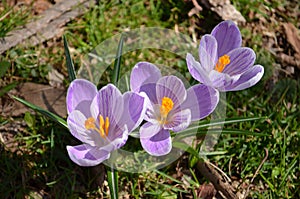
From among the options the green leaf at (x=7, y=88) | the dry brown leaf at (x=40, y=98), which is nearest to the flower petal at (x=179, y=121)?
the dry brown leaf at (x=40, y=98)

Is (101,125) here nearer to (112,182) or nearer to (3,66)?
(112,182)

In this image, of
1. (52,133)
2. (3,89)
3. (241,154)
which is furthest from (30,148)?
(241,154)

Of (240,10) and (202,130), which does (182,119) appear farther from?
(240,10)

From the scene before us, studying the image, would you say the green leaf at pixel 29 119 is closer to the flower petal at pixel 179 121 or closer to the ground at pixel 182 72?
the ground at pixel 182 72

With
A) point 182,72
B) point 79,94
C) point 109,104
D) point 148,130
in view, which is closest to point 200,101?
point 148,130

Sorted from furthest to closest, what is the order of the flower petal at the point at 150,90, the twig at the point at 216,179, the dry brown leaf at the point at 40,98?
the dry brown leaf at the point at 40,98
the twig at the point at 216,179
the flower petal at the point at 150,90

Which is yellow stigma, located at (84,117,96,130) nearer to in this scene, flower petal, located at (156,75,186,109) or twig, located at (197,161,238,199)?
flower petal, located at (156,75,186,109)

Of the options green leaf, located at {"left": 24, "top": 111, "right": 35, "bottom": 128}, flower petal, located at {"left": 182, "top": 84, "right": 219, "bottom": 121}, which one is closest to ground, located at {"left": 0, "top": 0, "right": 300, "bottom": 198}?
green leaf, located at {"left": 24, "top": 111, "right": 35, "bottom": 128}
